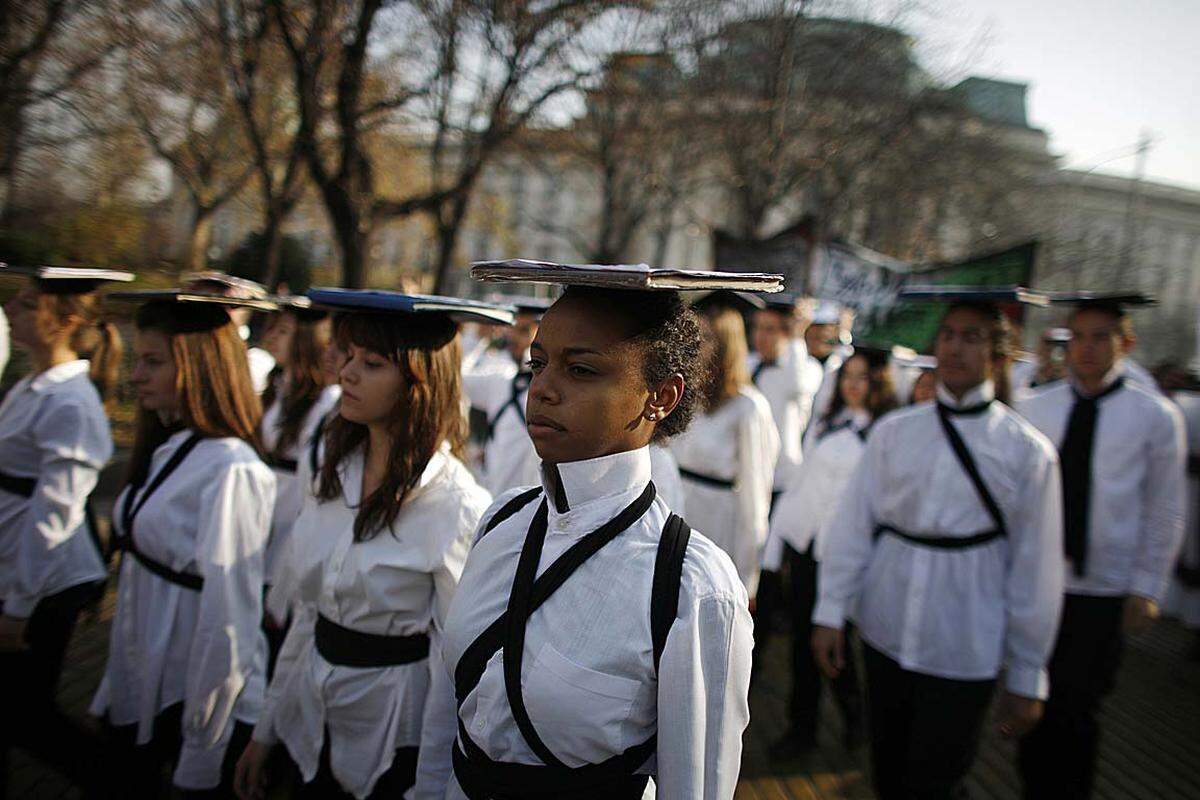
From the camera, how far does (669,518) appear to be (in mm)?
1763

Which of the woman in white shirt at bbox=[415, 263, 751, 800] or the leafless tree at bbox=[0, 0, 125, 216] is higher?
the leafless tree at bbox=[0, 0, 125, 216]

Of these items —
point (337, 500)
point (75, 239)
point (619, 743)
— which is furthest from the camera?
point (75, 239)

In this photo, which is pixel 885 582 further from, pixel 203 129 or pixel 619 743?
pixel 203 129

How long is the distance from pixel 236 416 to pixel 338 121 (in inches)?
301

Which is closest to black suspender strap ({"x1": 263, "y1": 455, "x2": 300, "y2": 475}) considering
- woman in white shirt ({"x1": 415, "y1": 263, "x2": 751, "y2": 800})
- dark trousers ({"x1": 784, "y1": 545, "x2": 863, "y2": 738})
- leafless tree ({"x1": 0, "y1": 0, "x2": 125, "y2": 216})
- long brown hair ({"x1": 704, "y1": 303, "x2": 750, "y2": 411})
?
long brown hair ({"x1": 704, "y1": 303, "x2": 750, "y2": 411})

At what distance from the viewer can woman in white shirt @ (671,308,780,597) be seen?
4.37m

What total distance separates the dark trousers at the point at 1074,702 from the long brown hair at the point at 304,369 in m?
4.33

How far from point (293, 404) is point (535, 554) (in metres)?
3.25

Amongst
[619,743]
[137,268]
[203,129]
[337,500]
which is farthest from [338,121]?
[619,743]

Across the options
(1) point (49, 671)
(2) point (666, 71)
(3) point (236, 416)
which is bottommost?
(1) point (49, 671)

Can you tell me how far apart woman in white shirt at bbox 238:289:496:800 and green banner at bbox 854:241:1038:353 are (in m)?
5.14

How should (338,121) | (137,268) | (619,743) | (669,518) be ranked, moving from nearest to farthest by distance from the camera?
1. (619,743)
2. (669,518)
3. (137,268)
4. (338,121)

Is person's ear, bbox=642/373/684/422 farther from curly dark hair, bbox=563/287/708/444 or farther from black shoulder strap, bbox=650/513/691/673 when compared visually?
black shoulder strap, bbox=650/513/691/673

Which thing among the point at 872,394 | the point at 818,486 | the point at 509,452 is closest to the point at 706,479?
the point at 818,486
